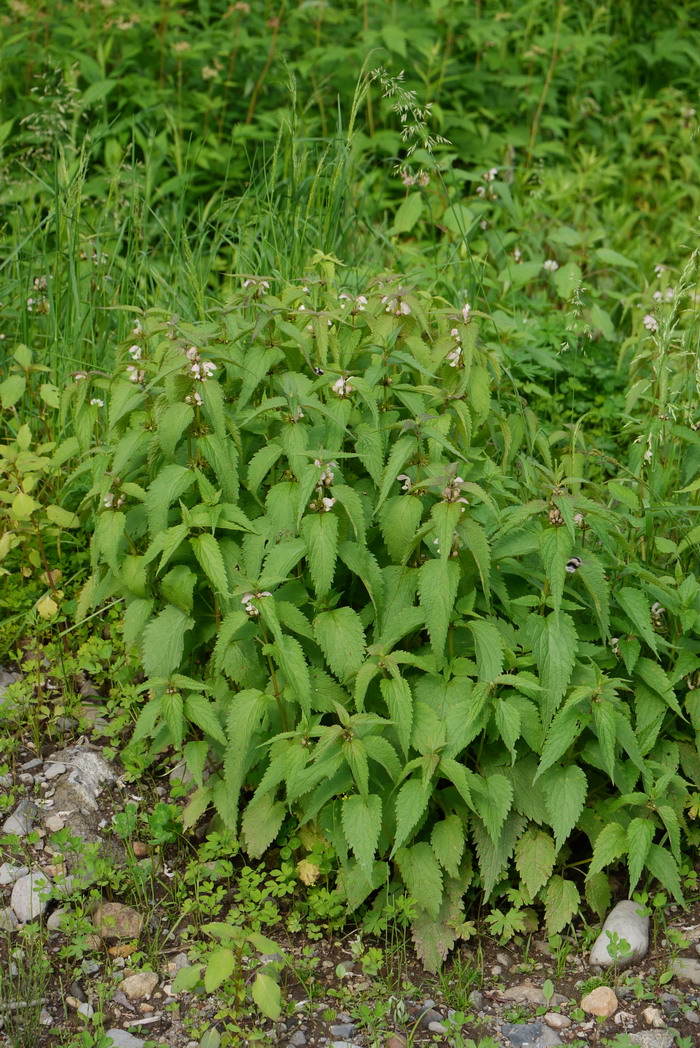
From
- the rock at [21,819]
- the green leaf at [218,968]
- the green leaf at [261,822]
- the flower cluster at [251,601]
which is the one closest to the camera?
the green leaf at [218,968]

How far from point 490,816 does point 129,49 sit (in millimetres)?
4683

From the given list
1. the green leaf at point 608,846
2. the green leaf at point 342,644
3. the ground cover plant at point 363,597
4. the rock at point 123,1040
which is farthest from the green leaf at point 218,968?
the green leaf at point 608,846

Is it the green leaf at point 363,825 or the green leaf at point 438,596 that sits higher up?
the green leaf at point 438,596

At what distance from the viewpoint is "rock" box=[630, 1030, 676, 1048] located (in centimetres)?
250

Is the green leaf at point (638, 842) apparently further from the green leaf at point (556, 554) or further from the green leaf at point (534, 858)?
the green leaf at point (556, 554)

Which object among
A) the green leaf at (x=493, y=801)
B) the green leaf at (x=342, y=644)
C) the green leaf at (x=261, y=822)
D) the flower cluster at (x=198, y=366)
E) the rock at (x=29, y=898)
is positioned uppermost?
the flower cluster at (x=198, y=366)

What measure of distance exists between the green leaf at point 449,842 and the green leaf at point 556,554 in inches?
23.6

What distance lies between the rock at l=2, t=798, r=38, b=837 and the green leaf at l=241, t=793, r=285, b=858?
62 cm

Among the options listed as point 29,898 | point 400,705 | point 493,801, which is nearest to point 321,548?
point 400,705

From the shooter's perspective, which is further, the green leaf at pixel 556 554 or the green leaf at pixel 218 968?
the green leaf at pixel 556 554

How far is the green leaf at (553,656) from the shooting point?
2.63 metres

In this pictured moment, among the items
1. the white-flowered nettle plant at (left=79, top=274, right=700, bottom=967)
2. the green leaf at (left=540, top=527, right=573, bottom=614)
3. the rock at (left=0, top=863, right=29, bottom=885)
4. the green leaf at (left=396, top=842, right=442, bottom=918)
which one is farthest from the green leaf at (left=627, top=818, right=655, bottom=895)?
the rock at (left=0, top=863, right=29, bottom=885)

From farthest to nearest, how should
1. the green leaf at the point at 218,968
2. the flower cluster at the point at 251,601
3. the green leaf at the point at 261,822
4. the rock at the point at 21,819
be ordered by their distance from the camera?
the rock at the point at 21,819 → the green leaf at the point at 261,822 → the flower cluster at the point at 251,601 → the green leaf at the point at 218,968

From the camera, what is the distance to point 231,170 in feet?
18.5
